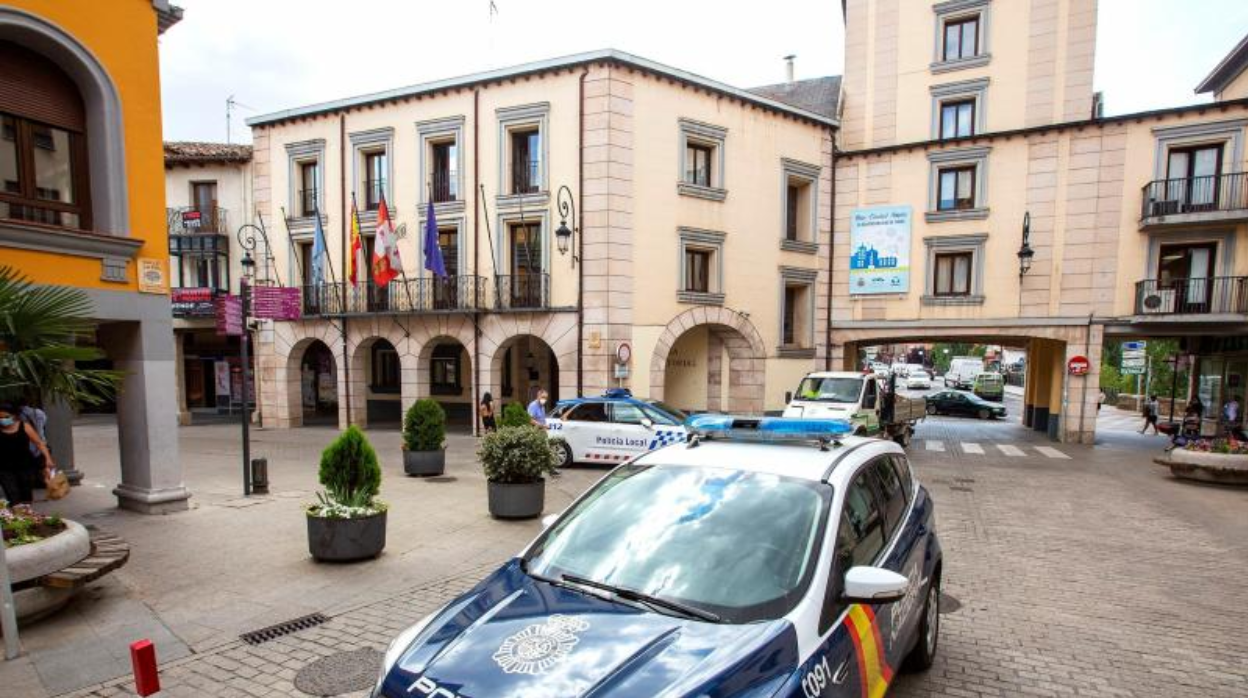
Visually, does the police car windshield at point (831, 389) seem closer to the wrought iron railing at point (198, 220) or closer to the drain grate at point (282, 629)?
the drain grate at point (282, 629)

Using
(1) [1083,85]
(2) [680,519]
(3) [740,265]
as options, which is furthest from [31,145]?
(1) [1083,85]

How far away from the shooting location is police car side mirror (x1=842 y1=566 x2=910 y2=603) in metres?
2.78

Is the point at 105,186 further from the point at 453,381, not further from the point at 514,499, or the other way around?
the point at 453,381

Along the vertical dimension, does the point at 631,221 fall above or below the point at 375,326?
above

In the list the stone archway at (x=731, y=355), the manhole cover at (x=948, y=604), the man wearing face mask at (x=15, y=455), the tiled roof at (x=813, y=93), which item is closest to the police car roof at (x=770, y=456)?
the manhole cover at (x=948, y=604)

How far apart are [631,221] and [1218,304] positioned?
1738 centimetres

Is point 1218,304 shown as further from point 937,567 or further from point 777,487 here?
point 777,487

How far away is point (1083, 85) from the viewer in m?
19.5

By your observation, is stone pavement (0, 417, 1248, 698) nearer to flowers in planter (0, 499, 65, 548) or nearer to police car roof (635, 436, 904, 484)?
flowers in planter (0, 499, 65, 548)

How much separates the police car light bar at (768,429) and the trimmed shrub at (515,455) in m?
4.42

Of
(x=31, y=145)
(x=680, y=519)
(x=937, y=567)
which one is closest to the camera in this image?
(x=680, y=519)

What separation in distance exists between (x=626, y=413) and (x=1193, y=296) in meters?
17.9

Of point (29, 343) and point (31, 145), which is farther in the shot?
point (31, 145)

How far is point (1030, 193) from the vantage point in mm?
19375
